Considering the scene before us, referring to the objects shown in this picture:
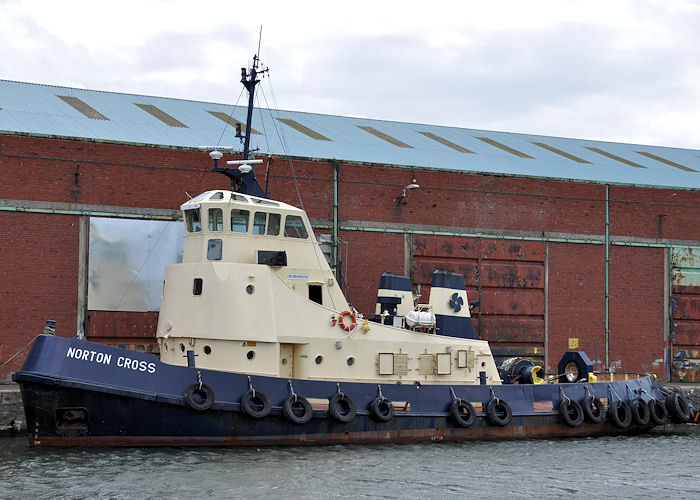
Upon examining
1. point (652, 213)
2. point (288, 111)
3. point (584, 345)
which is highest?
point (288, 111)

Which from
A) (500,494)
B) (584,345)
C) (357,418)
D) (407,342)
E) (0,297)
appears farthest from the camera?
(584,345)

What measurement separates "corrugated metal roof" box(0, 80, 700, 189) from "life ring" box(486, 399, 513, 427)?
7261 millimetres

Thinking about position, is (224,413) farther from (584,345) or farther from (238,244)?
(584,345)

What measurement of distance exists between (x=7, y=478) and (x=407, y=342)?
708cm

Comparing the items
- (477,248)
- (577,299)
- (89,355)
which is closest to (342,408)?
(89,355)

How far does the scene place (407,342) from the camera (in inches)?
669

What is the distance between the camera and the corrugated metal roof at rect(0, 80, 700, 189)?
21.2m

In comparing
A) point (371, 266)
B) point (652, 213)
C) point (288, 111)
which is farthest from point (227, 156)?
point (652, 213)

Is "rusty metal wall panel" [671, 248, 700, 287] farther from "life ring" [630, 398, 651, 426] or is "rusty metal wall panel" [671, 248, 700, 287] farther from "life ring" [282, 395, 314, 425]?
"life ring" [282, 395, 314, 425]

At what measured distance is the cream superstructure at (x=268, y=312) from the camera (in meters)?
15.6

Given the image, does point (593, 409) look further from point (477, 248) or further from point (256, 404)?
point (256, 404)

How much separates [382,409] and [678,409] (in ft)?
22.7

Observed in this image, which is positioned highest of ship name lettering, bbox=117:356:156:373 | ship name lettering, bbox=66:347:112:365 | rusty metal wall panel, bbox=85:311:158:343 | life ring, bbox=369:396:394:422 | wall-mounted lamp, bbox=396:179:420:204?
wall-mounted lamp, bbox=396:179:420:204

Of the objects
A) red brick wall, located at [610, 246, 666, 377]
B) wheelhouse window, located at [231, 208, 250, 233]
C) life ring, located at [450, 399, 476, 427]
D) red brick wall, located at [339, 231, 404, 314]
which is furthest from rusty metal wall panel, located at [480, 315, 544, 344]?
wheelhouse window, located at [231, 208, 250, 233]
